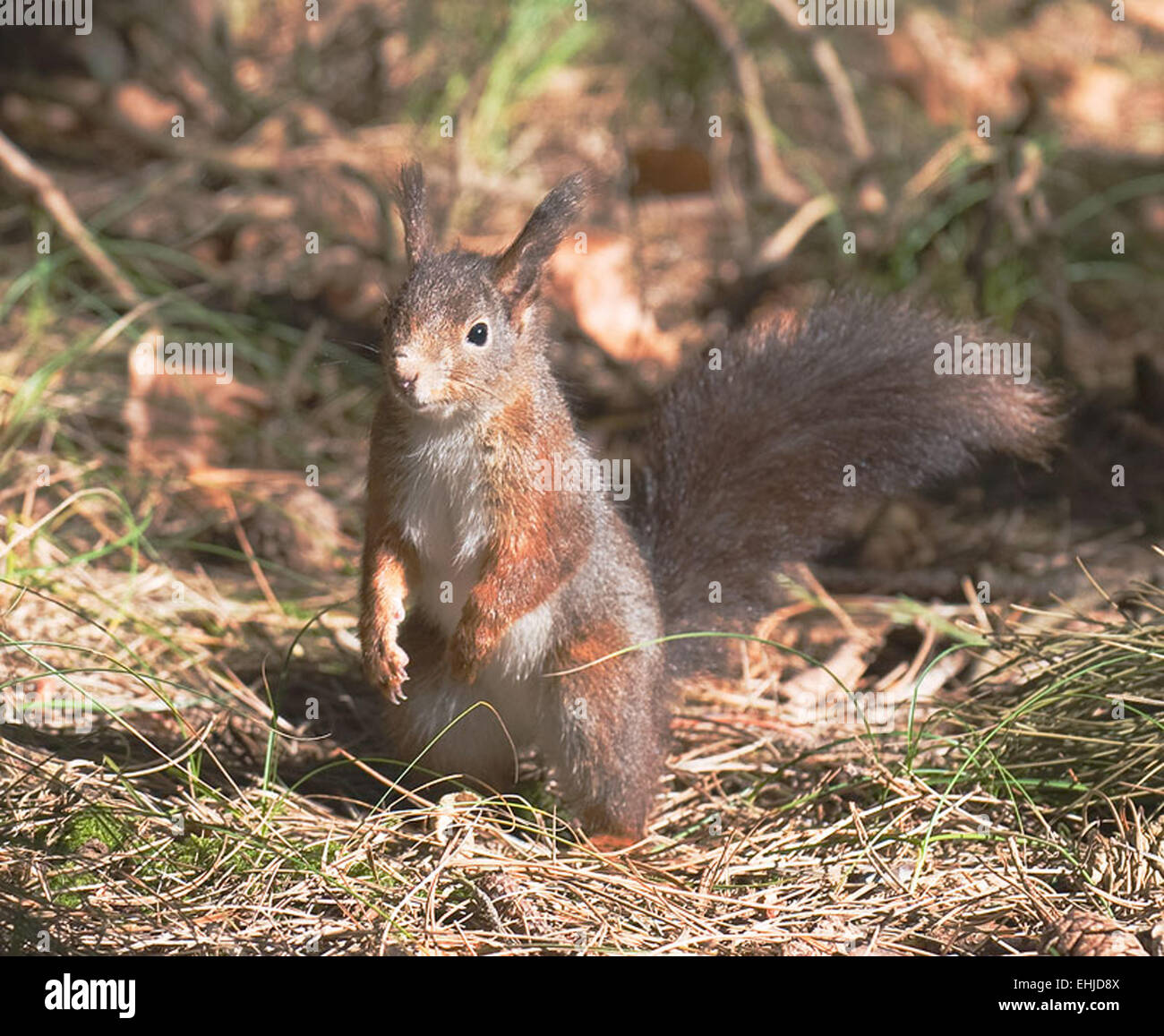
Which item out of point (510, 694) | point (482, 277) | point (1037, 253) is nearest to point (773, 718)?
point (510, 694)

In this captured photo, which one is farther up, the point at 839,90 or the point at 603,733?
the point at 839,90

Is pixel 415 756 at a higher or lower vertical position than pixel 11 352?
lower

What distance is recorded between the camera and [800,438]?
371cm

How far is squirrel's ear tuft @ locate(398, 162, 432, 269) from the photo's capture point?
Answer: 10.8ft

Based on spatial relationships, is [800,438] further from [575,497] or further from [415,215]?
[415,215]

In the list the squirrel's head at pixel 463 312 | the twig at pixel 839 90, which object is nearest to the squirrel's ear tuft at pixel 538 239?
the squirrel's head at pixel 463 312

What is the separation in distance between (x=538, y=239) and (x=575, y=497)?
24.0 inches

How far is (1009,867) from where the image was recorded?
3180 mm

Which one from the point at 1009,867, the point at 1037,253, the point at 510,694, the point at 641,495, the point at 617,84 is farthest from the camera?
the point at 617,84

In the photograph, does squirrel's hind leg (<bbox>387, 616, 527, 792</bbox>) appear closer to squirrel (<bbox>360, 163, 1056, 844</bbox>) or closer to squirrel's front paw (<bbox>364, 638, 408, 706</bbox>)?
squirrel (<bbox>360, 163, 1056, 844</bbox>)

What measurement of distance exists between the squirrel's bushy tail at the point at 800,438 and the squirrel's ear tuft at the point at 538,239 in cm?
75

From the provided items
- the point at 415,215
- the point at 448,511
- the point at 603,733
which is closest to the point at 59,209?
the point at 415,215
